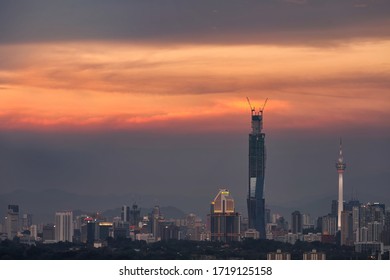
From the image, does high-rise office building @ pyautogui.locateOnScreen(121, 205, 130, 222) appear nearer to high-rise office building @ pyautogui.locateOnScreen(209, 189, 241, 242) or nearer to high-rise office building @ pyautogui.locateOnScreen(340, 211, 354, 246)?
high-rise office building @ pyautogui.locateOnScreen(209, 189, 241, 242)

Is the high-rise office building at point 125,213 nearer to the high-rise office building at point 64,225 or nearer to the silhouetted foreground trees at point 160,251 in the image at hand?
the high-rise office building at point 64,225

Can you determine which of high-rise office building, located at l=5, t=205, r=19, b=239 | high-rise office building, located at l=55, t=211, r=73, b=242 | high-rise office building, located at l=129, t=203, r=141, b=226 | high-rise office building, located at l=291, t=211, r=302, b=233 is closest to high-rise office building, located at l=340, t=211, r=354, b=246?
high-rise office building, located at l=291, t=211, r=302, b=233

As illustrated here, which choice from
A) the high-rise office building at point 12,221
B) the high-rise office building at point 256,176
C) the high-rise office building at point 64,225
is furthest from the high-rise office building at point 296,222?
the high-rise office building at point 12,221

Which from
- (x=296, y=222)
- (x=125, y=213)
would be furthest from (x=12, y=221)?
(x=296, y=222)

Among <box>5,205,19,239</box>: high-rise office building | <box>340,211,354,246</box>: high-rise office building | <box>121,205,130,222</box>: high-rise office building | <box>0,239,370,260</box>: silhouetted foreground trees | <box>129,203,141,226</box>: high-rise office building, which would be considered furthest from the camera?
<box>121,205,130,222</box>: high-rise office building

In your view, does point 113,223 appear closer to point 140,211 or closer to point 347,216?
point 140,211
